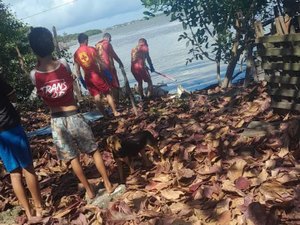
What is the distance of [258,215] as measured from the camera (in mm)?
3338

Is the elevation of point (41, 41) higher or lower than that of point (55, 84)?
higher

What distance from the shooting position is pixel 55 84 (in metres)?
4.22

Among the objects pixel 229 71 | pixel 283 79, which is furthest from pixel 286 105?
pixel 229 71

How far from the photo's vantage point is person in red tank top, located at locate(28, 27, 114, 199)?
164 inches

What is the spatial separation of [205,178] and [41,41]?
7.63 ft

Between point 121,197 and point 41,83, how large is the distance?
5.17ft

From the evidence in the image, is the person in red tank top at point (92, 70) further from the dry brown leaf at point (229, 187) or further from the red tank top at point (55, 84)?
the dry brown leaf at point (229, 187)

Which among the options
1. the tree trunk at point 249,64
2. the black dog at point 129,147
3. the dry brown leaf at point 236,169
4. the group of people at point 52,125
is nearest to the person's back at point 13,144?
the group of people at point 52,125

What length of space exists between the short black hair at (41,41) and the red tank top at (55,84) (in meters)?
0.21

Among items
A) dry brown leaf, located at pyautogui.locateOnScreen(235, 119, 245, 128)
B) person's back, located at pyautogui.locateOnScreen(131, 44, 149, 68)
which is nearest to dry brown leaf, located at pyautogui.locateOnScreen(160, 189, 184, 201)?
dry brown leaf, located at pyautogui.locateOnScreen(235, 119, 245, 128)

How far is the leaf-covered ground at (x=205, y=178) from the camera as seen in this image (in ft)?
12.1

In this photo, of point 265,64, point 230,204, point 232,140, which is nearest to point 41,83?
point 230,204

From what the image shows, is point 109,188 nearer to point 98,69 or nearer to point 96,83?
point 96,83

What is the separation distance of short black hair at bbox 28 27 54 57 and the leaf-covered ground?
182 cm
